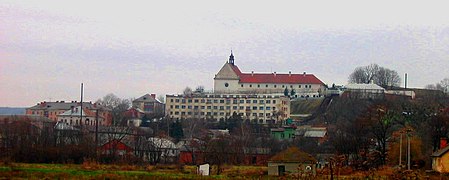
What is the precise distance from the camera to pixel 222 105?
5408 inches

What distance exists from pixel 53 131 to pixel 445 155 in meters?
33.8

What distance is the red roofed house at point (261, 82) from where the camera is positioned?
153375 mm

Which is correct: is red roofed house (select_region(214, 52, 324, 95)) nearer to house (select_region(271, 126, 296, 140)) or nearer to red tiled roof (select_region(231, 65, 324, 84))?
red tiled roof (select_region(231, 65, 324, 84))

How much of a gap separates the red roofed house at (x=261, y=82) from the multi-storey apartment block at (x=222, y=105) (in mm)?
13477

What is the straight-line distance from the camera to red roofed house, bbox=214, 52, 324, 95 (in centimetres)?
15338

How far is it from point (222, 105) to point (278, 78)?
23.2m

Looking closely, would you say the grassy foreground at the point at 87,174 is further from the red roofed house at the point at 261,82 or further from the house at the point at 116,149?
the red roofed house at the point at 261,82

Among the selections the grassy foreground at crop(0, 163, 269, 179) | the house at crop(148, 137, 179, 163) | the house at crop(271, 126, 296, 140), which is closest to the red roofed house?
the house at crop(271, 126, 296, 140)

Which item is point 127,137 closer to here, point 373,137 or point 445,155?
point 373,137

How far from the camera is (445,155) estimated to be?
37719mm

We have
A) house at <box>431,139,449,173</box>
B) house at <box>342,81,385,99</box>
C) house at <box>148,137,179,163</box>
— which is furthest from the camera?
house at <box>342,81,385,99</box>

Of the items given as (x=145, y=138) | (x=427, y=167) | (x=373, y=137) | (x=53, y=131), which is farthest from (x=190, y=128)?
(x=427, y=167)

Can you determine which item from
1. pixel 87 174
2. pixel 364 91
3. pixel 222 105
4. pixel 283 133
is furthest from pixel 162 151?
pixel 222 105

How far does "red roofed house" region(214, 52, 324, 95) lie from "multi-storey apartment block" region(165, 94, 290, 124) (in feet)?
44.2
